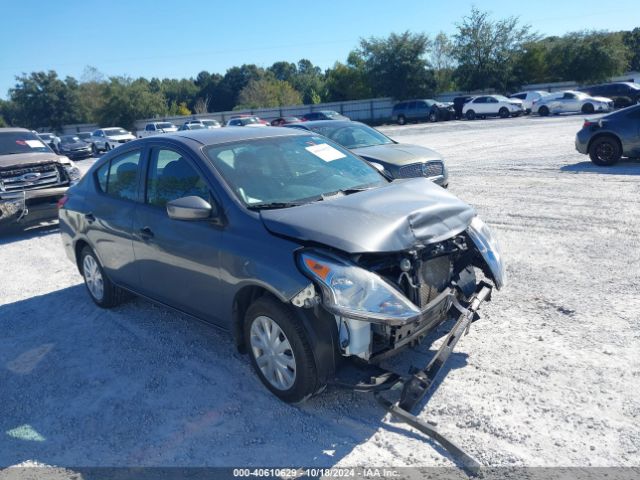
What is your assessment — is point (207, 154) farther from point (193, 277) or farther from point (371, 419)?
point (371, 419)

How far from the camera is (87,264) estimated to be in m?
5.61

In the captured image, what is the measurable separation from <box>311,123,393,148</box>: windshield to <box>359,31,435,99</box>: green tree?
4230cm

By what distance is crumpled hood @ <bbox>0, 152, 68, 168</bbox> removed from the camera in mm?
9352

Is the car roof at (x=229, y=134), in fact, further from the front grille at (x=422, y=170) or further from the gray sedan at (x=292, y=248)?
the front grille at (x=422, y=170)

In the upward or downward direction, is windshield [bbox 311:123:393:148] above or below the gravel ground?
above

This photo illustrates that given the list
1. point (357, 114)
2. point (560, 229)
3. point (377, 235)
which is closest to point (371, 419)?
point (377, 235)

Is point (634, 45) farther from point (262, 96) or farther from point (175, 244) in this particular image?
point (175, 244)

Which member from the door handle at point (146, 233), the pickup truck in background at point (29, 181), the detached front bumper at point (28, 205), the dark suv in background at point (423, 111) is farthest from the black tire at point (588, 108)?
the door handle at point (146, 233)

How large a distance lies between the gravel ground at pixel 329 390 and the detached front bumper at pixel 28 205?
309cm

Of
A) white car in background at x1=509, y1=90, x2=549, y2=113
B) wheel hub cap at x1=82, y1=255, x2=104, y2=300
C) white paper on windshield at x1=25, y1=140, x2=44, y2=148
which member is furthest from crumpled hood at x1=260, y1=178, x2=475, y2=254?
white car in background at x1=509, y1=90, x2=549, y2=113

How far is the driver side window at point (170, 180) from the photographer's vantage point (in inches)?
159

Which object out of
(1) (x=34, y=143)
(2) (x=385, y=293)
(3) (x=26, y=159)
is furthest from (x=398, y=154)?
(1) (x=34, y=143)

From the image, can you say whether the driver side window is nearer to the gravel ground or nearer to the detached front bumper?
the gravel ground

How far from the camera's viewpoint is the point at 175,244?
409 centimetres
